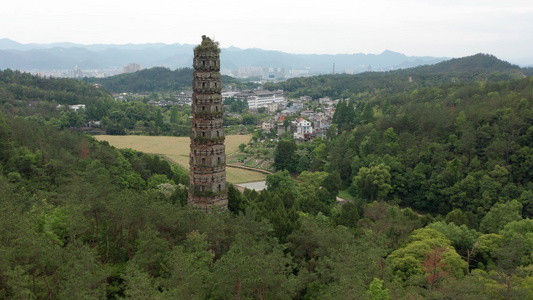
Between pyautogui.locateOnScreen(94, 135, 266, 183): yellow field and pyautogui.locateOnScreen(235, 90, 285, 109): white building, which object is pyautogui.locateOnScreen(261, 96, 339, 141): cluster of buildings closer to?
pyautogui.locateOnScreen(94, 135, 266, 183): yellow field

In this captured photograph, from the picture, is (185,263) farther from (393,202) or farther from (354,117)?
(354,117)

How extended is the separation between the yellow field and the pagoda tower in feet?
99.6

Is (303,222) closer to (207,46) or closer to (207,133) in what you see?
(207,133)

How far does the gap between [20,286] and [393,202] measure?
4026 cm

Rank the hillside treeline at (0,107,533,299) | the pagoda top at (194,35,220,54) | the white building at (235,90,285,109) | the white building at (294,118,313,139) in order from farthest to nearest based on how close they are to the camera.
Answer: the white building at (235,90,285,109) < the white building at (294,118,313,139) < the pagoda top at (194,35,220,54) < the hillside treeline at (0,107,533,299)

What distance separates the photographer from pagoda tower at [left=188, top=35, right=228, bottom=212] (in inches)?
1136

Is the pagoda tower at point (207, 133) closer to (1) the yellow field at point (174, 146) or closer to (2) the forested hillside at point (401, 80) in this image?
(1) the yellow field at point (174, 146)

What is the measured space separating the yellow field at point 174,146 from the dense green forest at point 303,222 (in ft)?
22.0

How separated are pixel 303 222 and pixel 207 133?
895 cm

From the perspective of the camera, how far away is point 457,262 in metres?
25.9

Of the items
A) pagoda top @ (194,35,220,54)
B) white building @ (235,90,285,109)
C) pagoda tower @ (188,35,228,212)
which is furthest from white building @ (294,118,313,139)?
white building @ (235,90,285,109)

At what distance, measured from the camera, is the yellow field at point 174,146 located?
64.4 meters

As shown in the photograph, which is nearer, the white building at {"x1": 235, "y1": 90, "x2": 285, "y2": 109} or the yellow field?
the yellow field

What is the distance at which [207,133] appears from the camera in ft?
97.3
